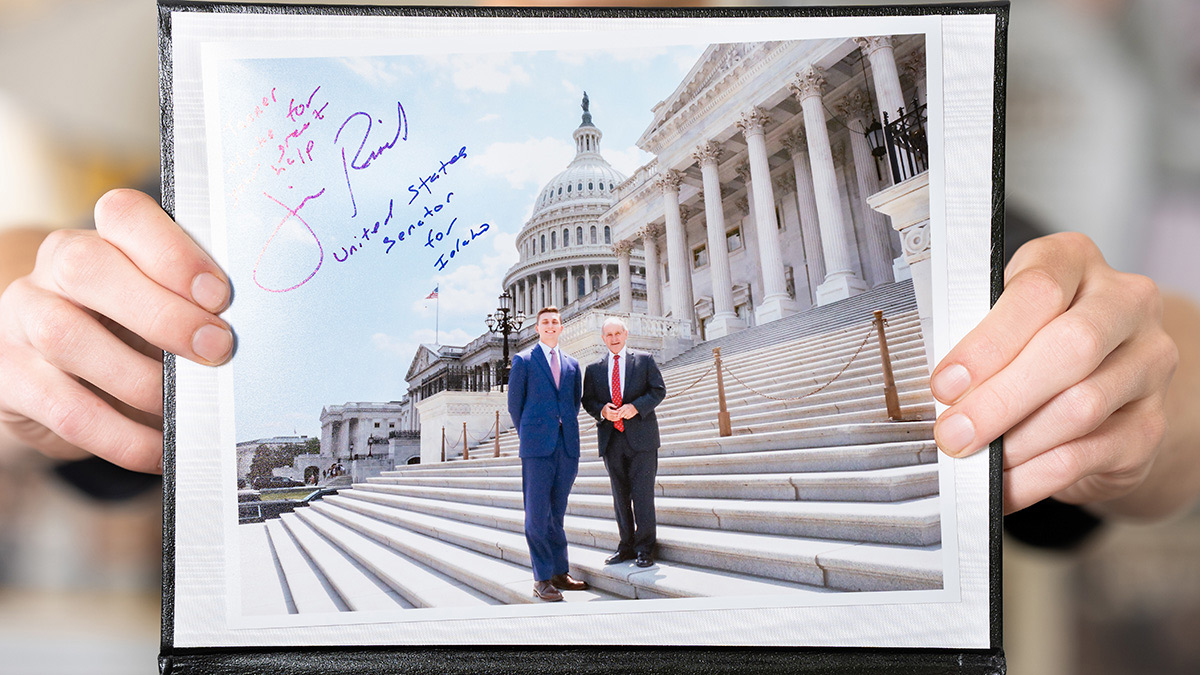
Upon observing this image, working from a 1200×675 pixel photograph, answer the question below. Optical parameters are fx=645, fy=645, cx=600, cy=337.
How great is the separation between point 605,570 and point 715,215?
0.78 meters

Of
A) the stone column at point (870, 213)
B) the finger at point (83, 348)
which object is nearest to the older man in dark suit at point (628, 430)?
the stone column at point (870, 213)

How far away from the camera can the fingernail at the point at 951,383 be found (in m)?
1.24

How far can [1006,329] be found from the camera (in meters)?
1.23

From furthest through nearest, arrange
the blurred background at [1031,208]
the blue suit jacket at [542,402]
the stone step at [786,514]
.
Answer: the blurred background at [1031,208] < the blue suit jacket at [542,402] < the stone step at [786,514]

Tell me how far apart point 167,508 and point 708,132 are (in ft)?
4.53

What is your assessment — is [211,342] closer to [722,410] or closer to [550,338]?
[550,338]

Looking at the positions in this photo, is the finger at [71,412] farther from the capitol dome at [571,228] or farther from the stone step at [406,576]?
the capitol dome at [571,228]

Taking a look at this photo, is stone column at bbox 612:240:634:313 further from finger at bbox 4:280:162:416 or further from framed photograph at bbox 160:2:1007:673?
finger at bbox 4:280:162:416

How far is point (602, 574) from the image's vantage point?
128cm

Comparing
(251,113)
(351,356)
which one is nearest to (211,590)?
(351,356)

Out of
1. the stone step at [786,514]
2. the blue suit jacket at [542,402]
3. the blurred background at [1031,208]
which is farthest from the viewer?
the blurred background at [1031,208]

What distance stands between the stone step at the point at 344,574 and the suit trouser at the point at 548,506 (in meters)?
0.30

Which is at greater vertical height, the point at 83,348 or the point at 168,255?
the point at 168,255

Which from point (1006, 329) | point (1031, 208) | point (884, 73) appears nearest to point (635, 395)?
point (1006, 329)
